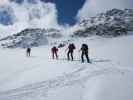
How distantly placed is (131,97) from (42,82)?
4.16 meters

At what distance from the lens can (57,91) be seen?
7.89 m

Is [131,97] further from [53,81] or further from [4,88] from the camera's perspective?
[4,88]

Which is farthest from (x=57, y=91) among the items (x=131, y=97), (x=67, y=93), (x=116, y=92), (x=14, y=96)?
(x=131, y=97)

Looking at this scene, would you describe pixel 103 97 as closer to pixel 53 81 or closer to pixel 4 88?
pixel 53 81

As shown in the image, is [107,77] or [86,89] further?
[107,77]

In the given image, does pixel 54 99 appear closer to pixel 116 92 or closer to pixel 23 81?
pixel 116 92

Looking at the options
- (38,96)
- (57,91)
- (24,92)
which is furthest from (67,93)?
(24,92)

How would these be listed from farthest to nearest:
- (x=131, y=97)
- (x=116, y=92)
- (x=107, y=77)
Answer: (x=107, y=77) < (x=116, y=92) < (x=131, y=97)

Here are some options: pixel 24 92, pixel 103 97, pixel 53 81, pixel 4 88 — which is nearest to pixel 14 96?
pixel 24 92

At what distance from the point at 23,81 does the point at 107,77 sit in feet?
12.9

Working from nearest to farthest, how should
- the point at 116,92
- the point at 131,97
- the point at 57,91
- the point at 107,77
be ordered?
the point at 131,97 < the point at 116,92 < the point at 57,91 < the point at 107,77

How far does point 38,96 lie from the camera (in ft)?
24.4

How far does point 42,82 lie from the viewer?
9.54 m

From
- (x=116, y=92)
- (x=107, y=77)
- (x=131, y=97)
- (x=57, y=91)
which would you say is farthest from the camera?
(x=107, y=77)
